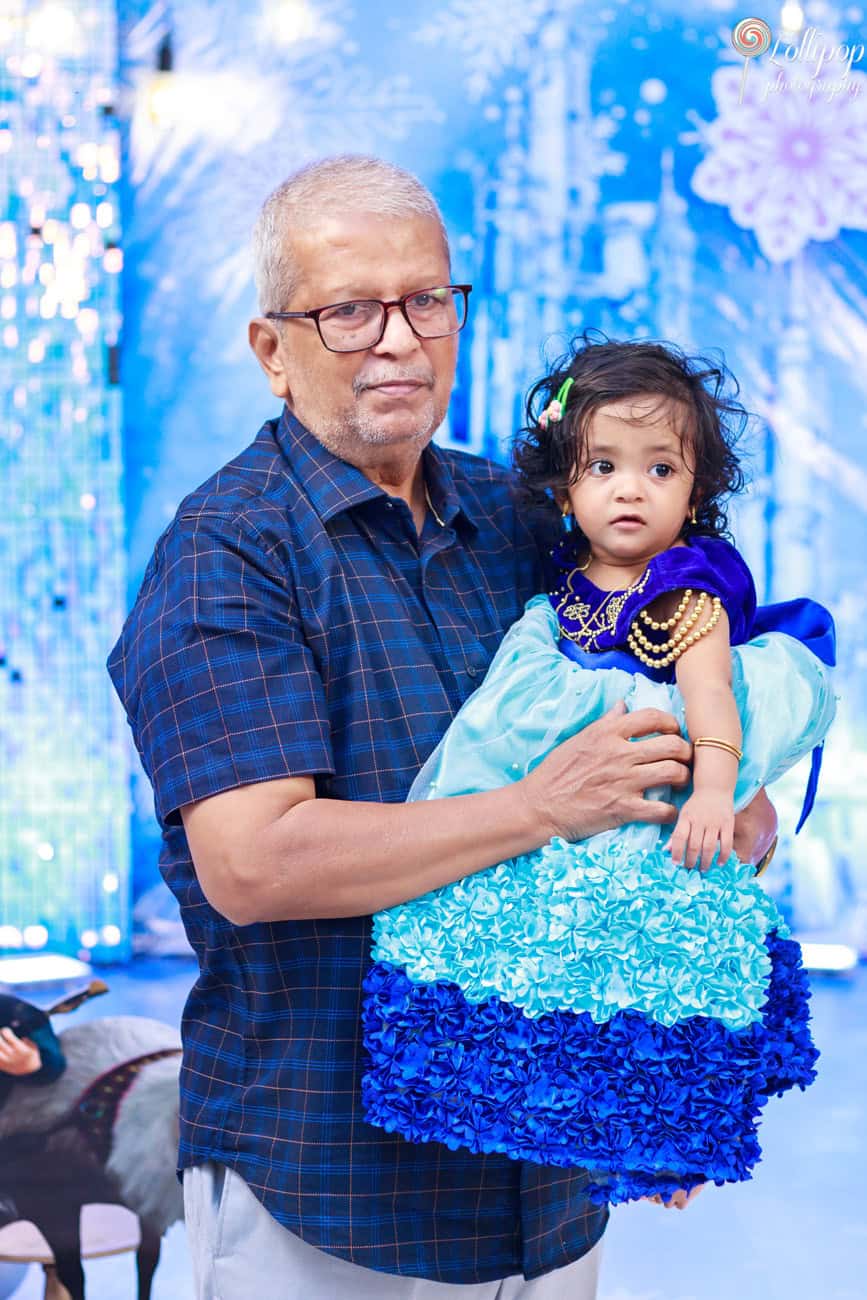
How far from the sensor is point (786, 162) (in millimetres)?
3684

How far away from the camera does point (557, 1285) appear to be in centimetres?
178

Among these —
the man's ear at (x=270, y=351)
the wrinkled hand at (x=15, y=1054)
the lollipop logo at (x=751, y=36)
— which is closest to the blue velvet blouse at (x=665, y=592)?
the man's ear at (x=270, y=351)

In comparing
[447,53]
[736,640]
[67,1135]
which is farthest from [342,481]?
[447,53]

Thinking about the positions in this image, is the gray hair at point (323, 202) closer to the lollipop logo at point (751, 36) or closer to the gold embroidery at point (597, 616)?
the gold embroidery at point (597, 616)

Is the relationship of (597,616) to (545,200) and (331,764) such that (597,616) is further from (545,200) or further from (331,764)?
(545,200)

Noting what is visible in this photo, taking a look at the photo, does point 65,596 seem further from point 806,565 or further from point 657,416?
point 657,416

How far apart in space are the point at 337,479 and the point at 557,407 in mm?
317

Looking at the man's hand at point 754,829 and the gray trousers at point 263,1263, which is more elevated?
the man's hand at point 754,829

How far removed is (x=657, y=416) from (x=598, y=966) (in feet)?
2.33

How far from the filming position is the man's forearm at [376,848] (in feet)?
4.77

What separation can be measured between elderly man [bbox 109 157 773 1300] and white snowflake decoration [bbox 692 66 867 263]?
2239 millimetres

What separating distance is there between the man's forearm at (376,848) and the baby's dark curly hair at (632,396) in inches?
20.9

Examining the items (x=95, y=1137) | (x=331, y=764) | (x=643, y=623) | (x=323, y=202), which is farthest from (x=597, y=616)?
(x=95, y=1137)

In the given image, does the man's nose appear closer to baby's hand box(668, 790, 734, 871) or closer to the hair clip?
the hair clip
